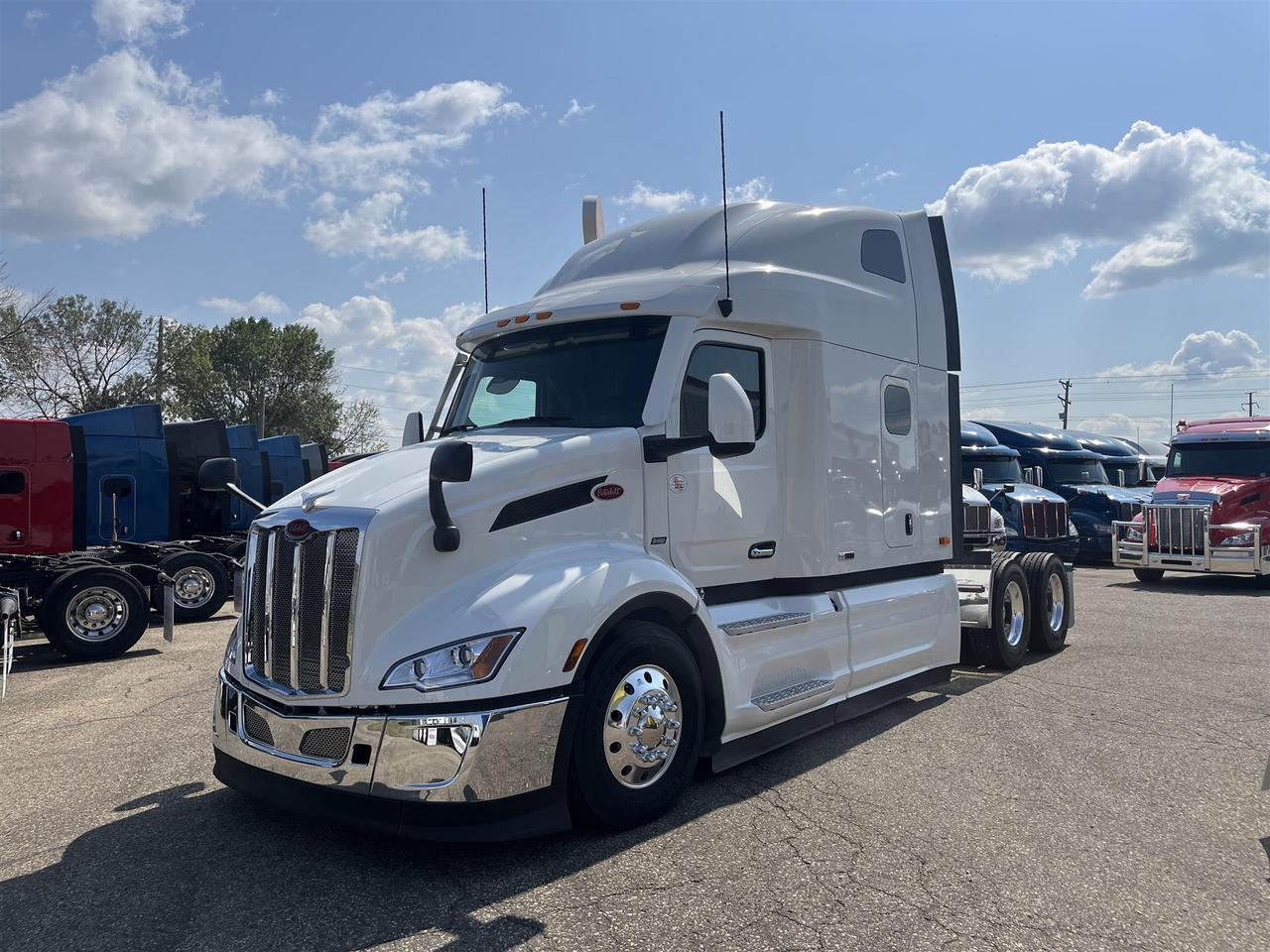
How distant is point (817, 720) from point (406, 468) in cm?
309

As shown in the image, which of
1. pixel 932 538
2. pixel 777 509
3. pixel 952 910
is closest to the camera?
pixel 952 910

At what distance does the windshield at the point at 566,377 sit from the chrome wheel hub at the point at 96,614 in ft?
22.4

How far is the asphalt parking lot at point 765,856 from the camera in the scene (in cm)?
354

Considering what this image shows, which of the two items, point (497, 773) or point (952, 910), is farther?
point (497, 773)

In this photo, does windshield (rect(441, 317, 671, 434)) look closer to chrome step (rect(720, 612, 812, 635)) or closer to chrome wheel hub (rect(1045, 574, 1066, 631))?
chrome step (rect(720, 612, 812, 635))

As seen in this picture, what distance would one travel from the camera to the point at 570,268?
668 centimetres

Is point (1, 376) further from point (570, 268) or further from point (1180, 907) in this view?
point (1180, 907)

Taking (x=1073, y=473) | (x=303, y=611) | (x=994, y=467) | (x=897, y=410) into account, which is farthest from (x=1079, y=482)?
(x=303, y=611)

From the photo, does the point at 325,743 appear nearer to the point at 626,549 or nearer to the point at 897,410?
the point at 626,549

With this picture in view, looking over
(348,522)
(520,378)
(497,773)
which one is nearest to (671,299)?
(520,378)

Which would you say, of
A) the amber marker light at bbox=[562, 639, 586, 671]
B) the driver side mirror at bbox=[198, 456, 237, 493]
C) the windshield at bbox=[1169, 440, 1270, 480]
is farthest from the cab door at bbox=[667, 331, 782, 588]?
the windshield at bbox=[1169, 440, 1270, 480]

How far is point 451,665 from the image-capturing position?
399 cm

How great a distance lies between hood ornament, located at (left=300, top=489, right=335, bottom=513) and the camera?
4.43m

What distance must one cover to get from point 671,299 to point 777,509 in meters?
1.52
